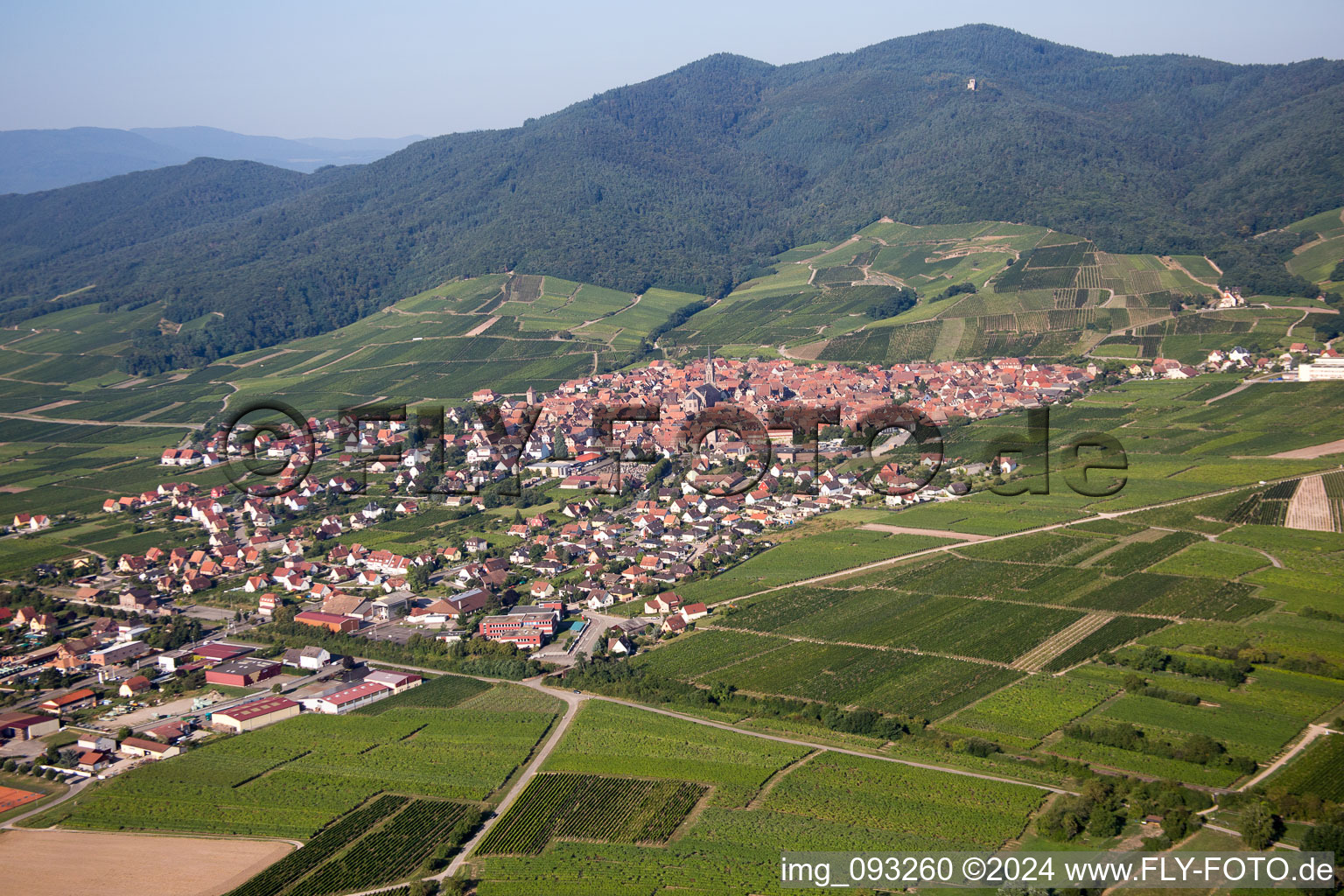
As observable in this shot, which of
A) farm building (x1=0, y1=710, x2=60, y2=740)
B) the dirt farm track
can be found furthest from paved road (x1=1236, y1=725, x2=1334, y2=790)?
farm building (x1=0, y1=710, x2=60, y2=740)

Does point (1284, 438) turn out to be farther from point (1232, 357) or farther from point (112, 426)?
point (112, 426)

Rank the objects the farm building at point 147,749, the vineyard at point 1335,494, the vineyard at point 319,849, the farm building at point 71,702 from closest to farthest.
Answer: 1. the vineyard at point 319,849
2. the farm building at point 147,749
3. the farm building at point 71,702
4. the vineyard at point 1335,494

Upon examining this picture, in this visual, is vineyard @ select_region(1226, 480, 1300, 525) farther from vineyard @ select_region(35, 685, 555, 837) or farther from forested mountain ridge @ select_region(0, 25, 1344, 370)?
forested mountain ridge @ select_region(0, 25, 1344, 370)

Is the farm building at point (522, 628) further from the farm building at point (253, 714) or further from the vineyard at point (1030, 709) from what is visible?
the vineyard at point (1030, 709)

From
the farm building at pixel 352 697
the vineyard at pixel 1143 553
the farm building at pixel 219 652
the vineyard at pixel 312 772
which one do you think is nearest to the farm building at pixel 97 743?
the vineyard at pixel 312 772

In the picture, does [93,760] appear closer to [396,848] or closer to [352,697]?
[352,697]

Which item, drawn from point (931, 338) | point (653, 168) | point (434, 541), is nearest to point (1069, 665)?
point (434, 541)
